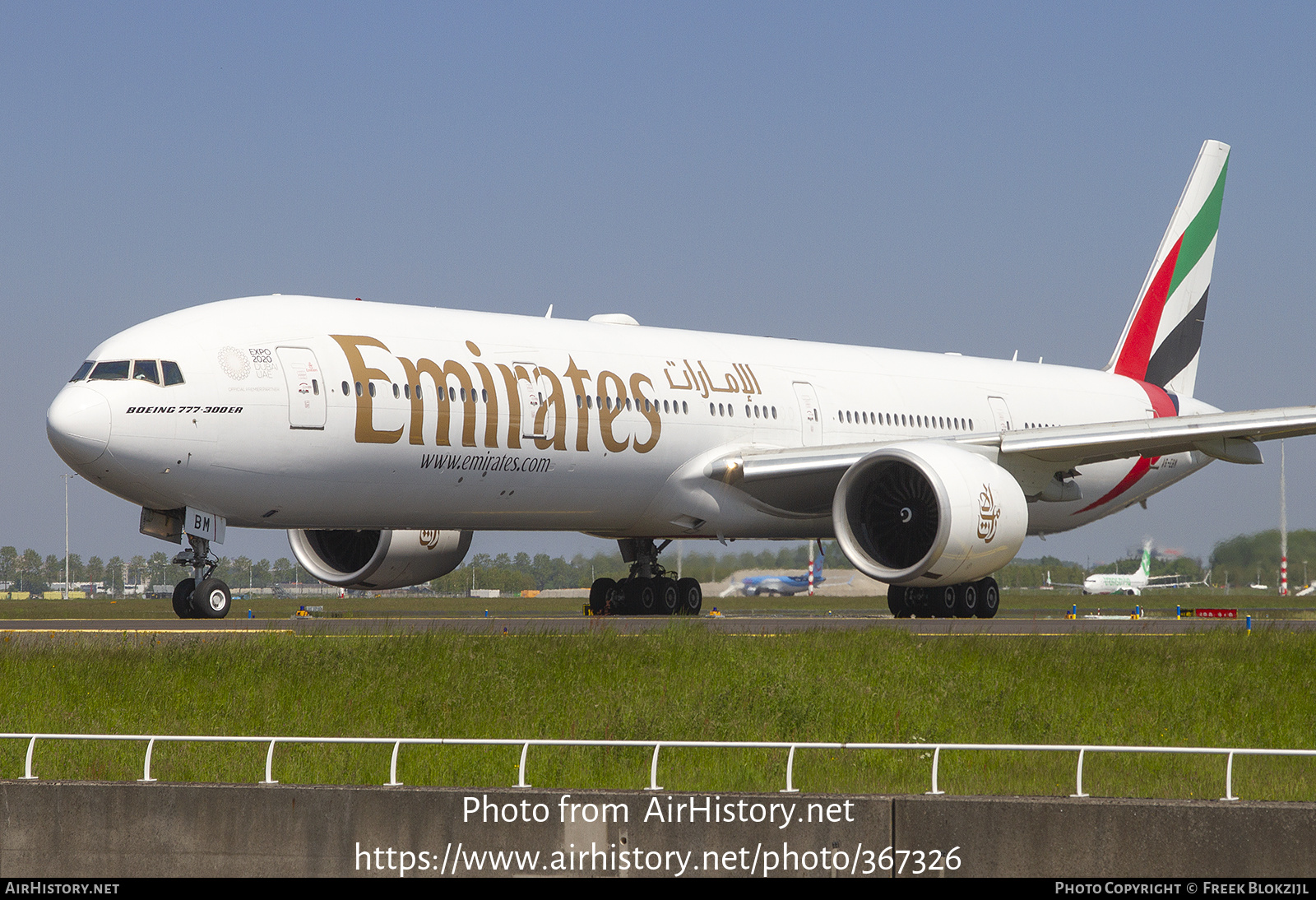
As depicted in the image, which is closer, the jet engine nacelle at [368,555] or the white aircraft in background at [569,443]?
the white aircraft in background at [569,443]

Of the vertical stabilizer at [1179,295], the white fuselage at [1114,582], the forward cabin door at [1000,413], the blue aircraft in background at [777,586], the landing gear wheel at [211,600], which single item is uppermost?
the vertical stabilizer at [1179,295]

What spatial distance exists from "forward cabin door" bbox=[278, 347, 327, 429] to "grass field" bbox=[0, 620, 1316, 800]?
421cm

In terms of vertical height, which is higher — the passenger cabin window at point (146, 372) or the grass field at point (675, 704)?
the passenger cabin window at point (146, 372)

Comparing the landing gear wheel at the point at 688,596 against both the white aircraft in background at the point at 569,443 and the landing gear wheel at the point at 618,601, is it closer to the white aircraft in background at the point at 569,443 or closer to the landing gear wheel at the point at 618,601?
the white aircraft in background at the point at 569,443

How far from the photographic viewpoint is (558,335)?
21.8 meters

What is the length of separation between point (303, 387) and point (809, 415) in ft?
28.8

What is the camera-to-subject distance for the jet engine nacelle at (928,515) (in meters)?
20.0

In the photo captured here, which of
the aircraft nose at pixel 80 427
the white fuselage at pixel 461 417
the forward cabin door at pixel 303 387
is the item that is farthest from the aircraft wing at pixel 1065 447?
the aircraft nose at pixel 80 427

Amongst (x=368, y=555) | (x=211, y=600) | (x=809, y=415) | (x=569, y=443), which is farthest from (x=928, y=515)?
(x=211, y=600)

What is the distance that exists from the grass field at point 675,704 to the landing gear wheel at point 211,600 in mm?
2862

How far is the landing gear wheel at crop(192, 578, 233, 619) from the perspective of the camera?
17969mm

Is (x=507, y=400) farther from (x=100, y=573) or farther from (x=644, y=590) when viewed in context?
(x=100, y=573)

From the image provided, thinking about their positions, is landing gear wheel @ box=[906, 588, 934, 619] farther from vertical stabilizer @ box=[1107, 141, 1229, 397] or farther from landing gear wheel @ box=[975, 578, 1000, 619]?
vertical stabilizer @ box=[1107, 141, 1229, 397]

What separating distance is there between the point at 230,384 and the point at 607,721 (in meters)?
9.08
